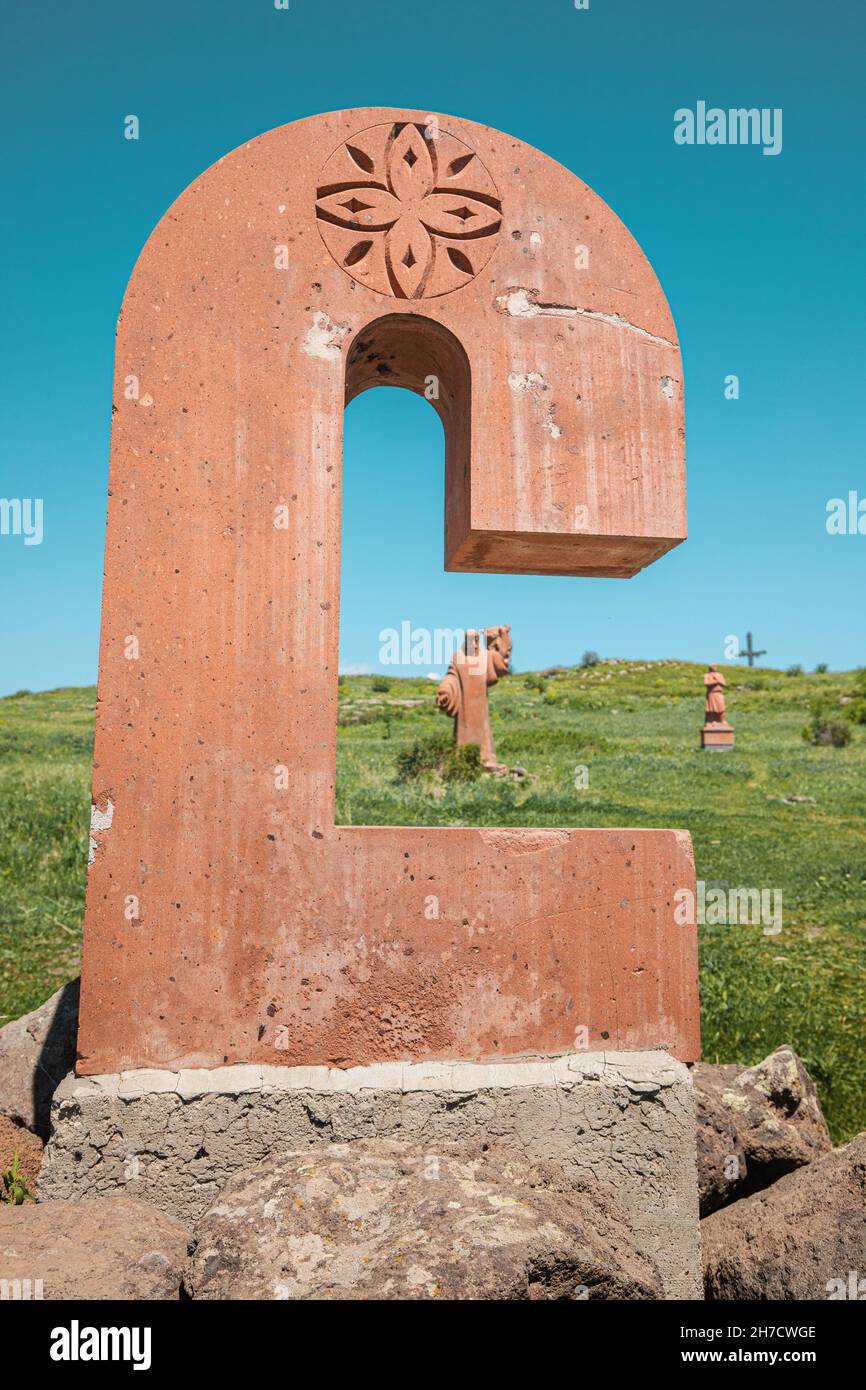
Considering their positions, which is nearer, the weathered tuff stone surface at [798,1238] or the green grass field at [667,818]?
the weathered tuff stone surface at [798,1238]

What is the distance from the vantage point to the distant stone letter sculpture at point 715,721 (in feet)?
71.6

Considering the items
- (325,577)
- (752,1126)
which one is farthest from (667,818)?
(325,577)

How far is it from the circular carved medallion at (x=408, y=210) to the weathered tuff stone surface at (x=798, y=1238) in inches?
129

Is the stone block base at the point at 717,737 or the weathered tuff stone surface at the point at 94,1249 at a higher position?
the stone block base at the point at 717,737

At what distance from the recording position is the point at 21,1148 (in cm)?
340

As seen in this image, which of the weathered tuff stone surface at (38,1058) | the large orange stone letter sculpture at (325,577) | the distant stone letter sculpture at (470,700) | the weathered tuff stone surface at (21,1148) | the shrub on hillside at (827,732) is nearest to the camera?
the large orange stone letter sculpture at (325,577)

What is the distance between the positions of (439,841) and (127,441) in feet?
5.72

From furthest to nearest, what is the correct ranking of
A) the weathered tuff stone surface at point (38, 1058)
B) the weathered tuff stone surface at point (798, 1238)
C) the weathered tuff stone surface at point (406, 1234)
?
the weathered tuff stone surface at point (38, 1058) → the weathered tuff stone surface at point (798, 1238) → the weathered tuff stone surface at point (406, 1234)

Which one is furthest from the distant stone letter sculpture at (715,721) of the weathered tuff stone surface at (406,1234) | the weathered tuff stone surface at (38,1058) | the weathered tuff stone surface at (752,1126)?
the weathered tuff stone surface at (406,1234)

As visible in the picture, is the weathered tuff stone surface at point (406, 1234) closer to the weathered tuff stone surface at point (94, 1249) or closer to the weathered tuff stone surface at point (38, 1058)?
the weathered tuff stone surface at point (94, 1249)

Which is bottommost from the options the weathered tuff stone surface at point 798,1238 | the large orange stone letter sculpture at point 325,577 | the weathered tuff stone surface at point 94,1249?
Result: the weathered tuff stone surface at point 798,1238
